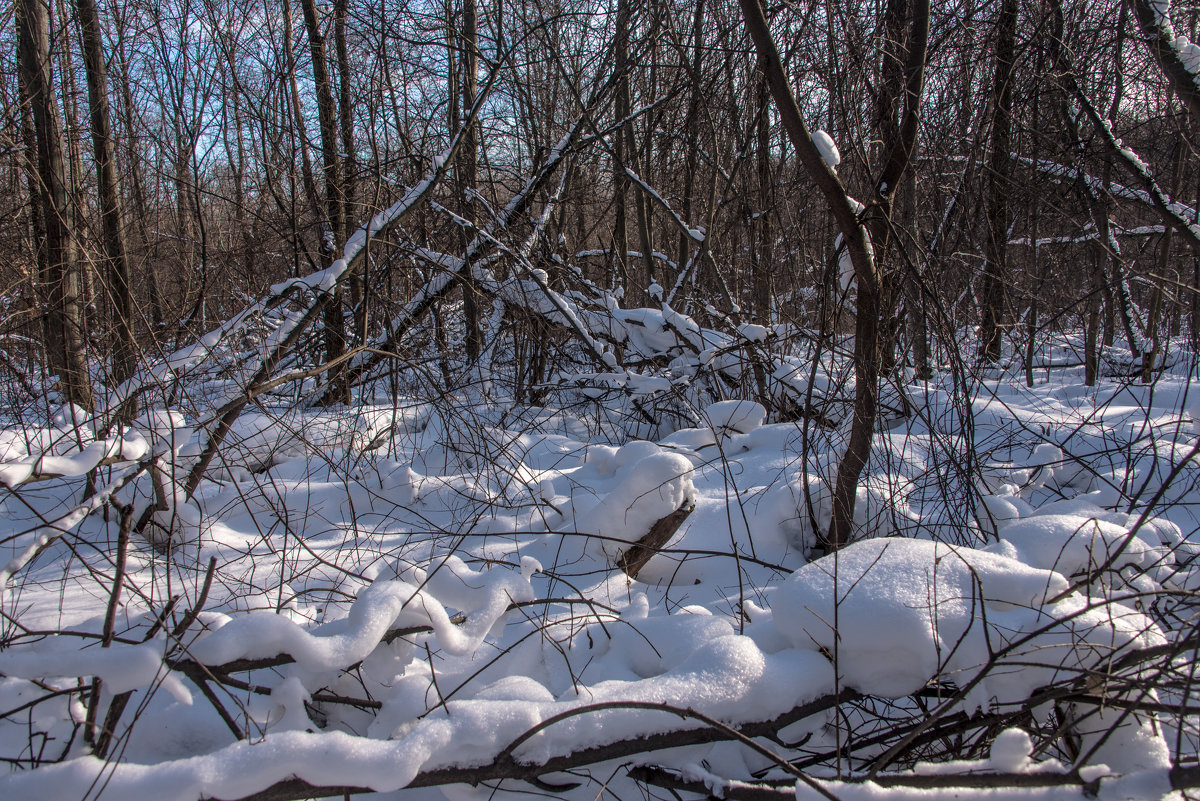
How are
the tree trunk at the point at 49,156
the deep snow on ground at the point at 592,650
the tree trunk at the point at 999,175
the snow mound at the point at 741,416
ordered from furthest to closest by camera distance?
the tree trunk at the point at 49,156 < the snow mound at the point at 741,416 < the tree trunk at the point at 999,175 < the deep snow on ground at the point at 592,650

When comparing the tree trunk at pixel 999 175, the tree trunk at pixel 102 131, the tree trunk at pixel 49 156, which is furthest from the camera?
the tree trunk at pixel 102 131

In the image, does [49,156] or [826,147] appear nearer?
Answer: [826,147]

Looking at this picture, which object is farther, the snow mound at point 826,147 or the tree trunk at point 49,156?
the tree trunk at point 49,156

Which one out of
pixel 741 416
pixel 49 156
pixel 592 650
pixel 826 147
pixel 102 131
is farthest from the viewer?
pixel 102 131

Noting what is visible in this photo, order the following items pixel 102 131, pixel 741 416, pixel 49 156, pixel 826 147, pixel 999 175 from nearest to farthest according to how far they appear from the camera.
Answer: pixel 826 147, pixel 999 175, pixel 741 416, pixel 49 156, pixel 102 131

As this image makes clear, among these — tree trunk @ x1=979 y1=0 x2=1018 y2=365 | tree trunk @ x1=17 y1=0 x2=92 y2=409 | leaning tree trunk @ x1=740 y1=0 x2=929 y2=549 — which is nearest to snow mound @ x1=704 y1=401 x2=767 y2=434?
tree trunk @ x1=979 y1=0 x2=1018 y2=365

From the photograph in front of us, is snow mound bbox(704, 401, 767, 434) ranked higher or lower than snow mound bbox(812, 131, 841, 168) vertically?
lower

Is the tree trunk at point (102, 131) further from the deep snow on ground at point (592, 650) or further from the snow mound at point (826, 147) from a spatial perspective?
the snow mound at point (826, 147)

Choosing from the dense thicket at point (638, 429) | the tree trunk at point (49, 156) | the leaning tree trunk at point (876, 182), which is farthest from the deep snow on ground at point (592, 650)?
the tree trunk at point (49, 156)

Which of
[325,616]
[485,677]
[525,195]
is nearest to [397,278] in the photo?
[525,195]

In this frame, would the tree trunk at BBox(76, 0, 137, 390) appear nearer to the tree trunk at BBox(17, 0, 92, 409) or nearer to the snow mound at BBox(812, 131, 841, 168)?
the tree trunk at BBox(17, 0, 92, 409)

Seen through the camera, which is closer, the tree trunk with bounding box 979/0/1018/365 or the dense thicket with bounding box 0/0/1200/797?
the dense thicket with bounding box 0/0/1200/797

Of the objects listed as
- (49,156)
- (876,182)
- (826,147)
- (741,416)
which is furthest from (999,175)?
(49,156)

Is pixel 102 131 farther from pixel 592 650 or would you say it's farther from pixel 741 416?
pixel 592 650
